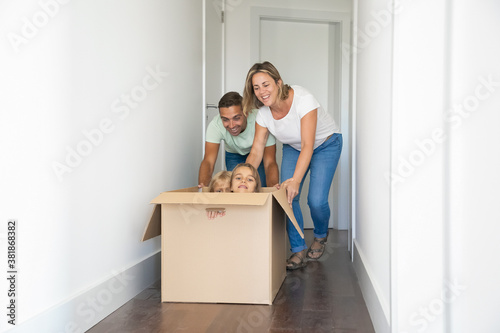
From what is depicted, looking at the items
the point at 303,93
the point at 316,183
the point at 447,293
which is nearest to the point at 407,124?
the point at 447,293

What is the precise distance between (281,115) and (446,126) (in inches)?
50.2

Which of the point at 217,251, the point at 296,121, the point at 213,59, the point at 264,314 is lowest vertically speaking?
the point at 264,314

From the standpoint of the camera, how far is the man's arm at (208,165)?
2.54 m

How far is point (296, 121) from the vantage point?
235 centimetres

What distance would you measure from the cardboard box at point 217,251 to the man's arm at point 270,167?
0.60m

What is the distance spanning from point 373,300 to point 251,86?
1.20 m

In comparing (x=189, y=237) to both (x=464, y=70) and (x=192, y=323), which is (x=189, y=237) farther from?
(x=464, y=70)

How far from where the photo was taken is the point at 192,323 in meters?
1.61

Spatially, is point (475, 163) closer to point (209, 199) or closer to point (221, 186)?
point (209, 199)

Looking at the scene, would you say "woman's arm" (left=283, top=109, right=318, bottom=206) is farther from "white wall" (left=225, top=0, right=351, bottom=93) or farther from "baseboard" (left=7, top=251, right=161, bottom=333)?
"white wall" (left=225, top=0, right=351, bottom=93)

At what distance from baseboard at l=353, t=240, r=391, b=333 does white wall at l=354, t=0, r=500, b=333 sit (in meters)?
0.18

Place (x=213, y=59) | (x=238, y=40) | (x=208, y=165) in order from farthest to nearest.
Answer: (x=238, y=40), (x=213, y=59), (x=208, y=165)

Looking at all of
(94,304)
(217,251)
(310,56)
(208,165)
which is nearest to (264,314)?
(217,251)

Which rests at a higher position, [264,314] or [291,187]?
[291,187]
